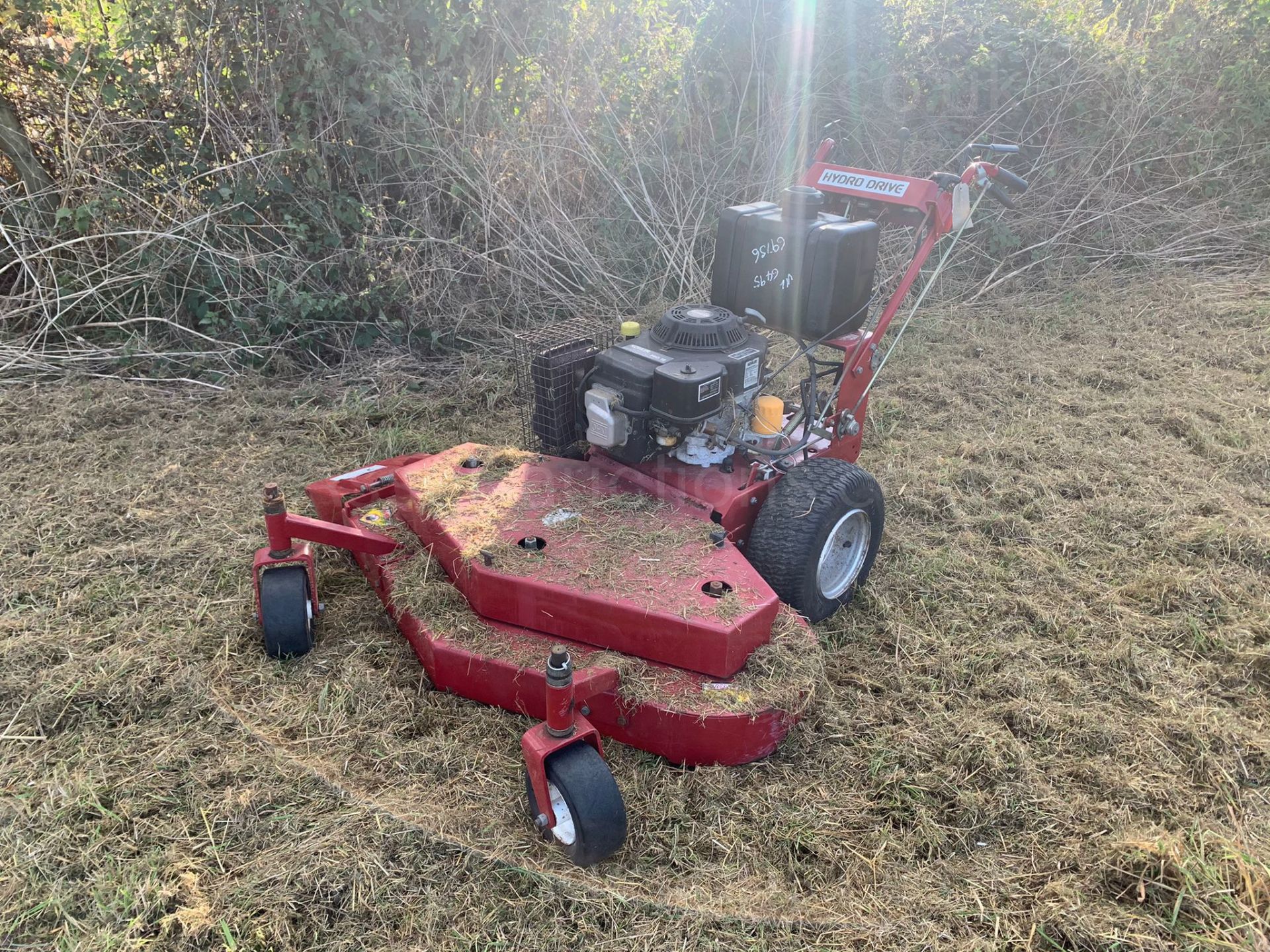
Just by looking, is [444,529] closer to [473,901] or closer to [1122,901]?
[473,901]

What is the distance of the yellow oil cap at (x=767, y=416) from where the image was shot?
3.39m

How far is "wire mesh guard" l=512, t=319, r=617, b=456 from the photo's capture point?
3.36 m

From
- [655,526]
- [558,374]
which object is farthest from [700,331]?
[655,526]

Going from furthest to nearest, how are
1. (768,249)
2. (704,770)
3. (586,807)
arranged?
(768,249), (704,770), (586,807)

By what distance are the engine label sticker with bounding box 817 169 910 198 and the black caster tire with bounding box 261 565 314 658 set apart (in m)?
2.90

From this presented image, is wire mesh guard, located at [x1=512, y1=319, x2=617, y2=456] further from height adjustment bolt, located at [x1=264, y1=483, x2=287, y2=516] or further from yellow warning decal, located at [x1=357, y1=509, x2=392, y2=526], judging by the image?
height adjustment bolt, located at [x1=264, y1=483, x2=287, y2=516]

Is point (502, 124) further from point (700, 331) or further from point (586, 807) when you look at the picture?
point (586, 807)

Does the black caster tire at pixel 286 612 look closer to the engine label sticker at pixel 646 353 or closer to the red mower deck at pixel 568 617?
the red mower deck at pixel 568 617

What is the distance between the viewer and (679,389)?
9.94 feet

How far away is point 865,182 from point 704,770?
2.71 metres

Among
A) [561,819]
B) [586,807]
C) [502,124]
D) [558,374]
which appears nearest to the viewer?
[586,807]

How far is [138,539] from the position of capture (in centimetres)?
376

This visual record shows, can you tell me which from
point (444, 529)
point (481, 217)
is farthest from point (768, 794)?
point (481, 217)

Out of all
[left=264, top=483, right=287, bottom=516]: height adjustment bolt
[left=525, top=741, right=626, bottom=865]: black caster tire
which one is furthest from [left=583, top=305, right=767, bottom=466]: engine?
[left=525, top=741, right=626, bottom=865]: black caster tire
